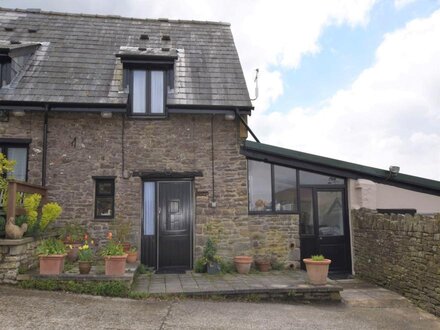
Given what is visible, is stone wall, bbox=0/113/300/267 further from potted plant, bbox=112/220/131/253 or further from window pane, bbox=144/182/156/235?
window pane, bbox=144/182/156/235

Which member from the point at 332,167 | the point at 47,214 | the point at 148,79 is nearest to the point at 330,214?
the point at 332,167

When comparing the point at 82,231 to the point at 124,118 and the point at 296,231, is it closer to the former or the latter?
the point at 124,118

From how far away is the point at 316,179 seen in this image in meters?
11.6

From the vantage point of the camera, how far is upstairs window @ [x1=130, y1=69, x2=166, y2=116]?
37.4 feet

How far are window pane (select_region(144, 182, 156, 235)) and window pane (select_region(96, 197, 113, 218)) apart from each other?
957mm

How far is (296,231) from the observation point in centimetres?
1120

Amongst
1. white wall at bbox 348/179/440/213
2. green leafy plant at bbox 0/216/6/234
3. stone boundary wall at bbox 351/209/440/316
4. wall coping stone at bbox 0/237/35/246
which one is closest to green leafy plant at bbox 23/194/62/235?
green leafy plant at bbox 0/216/6/234

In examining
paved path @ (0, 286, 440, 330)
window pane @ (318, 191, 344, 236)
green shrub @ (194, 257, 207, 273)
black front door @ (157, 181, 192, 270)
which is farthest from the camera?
window pane @ (318, 191, 344, 236)

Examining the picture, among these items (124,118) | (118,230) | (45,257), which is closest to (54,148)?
(124,118)

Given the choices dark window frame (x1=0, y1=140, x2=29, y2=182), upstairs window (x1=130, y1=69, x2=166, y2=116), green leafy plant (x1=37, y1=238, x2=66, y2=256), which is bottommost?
green leafy plant (x1=37, y1=238, x2=66, y2=256)

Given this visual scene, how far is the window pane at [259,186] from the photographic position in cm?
1135

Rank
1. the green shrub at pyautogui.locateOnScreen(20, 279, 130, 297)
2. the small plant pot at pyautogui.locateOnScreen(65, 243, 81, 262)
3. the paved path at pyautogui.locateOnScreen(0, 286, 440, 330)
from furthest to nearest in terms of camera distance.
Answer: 1. the small plant pot at pyautogui.locateOnScreen(65, 243, 81, 262)
2. the green shrub at pyautogui.locateOnScreen(20, 279, 130, 297)
3. the paved path at pyautogui.locateOnScreen(0, 286, 440, 330)

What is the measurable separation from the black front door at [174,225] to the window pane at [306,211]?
321 cm

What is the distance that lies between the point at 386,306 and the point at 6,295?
24.2 feet
